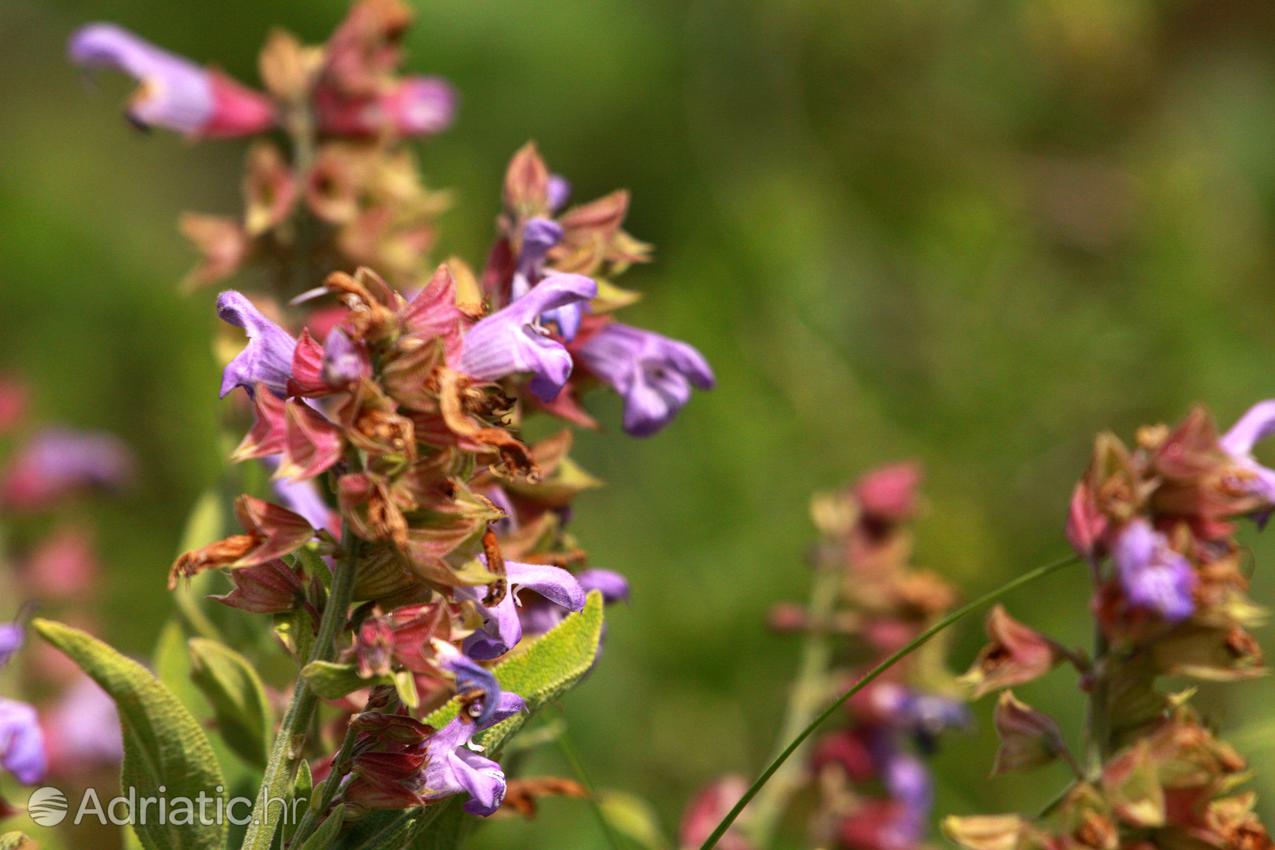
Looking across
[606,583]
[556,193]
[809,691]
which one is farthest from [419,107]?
[809,691]

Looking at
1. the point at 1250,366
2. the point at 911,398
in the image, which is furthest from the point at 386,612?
the point at 1250,366

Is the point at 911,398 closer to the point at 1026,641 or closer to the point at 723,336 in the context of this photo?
the point at 723,336

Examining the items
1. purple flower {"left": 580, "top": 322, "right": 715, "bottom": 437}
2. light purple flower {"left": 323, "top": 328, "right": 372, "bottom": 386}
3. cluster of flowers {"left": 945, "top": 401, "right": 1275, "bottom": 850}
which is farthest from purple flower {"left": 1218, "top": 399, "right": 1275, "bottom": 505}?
light purple flower {"left": 323, "top": 328, "right": 372, "bottom": 386}

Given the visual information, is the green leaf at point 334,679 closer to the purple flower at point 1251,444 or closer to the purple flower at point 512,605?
the purple flower at point 512,605

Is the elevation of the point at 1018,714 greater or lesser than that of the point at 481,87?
greater

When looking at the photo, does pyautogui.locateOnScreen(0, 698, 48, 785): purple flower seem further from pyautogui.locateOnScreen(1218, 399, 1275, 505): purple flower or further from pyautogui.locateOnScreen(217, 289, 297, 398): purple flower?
pyautogui.locateOnScreen(1218, 399, 1275, 505): purple flower

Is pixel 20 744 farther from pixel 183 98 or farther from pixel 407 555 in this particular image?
pixel 183 98
